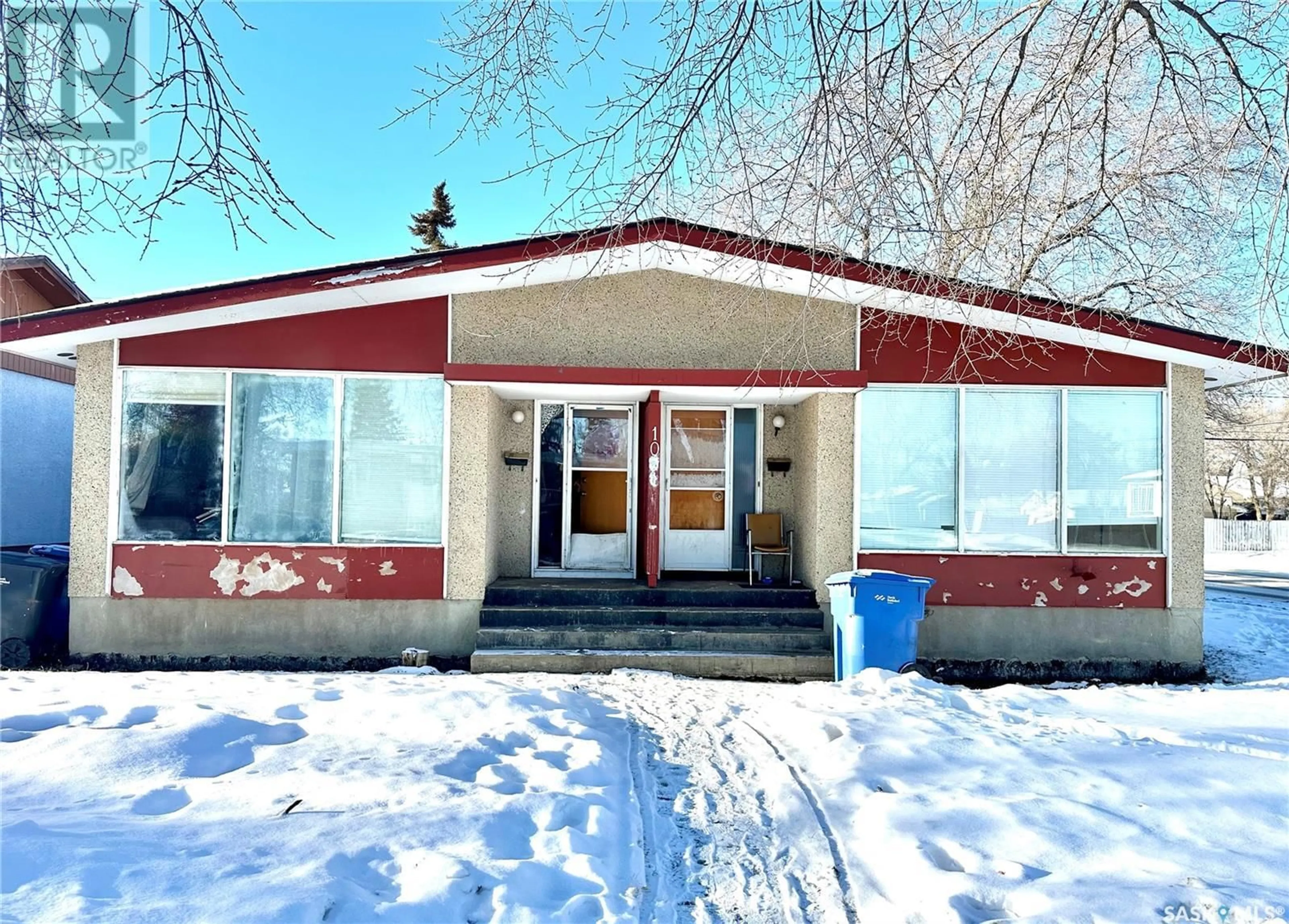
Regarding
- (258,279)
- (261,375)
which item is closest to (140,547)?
(261,375)

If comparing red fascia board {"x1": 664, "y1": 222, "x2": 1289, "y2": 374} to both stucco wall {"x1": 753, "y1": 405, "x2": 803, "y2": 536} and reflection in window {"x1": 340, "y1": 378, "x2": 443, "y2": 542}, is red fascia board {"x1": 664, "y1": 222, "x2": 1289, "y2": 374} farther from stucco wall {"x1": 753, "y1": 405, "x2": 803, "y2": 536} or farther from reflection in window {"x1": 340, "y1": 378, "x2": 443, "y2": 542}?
reflection in window {"x1": 340, "y1": 378, "x2": 443, "y2": 542}

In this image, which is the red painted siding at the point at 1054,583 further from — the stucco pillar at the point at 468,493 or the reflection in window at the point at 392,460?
the reflection in window at the point at 392,460

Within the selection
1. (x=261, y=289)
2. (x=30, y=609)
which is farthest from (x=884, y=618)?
(x=30, y=609)

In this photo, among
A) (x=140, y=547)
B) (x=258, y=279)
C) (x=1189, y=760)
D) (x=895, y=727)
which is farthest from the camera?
(x=140, y=547)

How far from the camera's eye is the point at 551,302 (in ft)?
25.8

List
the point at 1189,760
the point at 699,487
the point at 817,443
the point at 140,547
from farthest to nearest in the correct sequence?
1. the point at 699,487
2. the point at 817,443
3. the point at 140,547
4. the point at 1189,760

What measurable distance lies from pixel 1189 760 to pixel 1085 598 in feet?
13.3

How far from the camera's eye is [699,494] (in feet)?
30.8

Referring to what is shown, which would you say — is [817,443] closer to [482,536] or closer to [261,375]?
[482,536]

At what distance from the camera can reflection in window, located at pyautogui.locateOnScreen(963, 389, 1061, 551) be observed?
793cm

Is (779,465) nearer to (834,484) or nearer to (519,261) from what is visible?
(834,484)

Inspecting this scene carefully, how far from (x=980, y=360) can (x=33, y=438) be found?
13.7m

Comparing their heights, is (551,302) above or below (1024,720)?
above

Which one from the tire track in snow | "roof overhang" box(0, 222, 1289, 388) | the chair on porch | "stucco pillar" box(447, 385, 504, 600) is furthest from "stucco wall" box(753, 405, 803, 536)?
the tire track in snow
